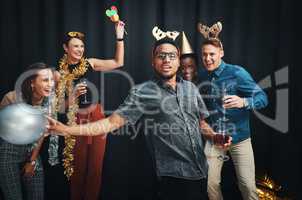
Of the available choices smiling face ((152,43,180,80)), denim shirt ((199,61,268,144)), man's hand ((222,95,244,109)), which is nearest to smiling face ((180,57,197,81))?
denim shirt ((199,61,268,144))

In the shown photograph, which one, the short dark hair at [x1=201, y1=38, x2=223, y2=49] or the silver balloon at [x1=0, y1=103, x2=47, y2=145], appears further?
the short dark hair at [x1=201, y1=38, x2=223, y2=49]

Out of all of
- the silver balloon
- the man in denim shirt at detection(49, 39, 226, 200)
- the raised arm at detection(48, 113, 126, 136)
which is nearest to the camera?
the raised arm at detection(48, 113, 126, 136)

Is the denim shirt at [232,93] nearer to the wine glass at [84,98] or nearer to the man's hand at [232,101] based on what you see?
the man's hand at [232,101]

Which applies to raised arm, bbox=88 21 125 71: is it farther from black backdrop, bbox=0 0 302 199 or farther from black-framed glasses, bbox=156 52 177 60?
black-framed glasses, bbox=156 52 177 60

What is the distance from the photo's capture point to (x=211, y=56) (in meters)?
2.51

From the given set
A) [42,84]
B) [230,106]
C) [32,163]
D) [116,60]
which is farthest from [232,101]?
[32,163]

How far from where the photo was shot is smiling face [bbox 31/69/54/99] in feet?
7.80

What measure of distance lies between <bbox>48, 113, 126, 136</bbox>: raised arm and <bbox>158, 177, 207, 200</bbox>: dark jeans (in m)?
0.50

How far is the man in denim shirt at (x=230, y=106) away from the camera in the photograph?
2480mm

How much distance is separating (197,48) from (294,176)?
4.34 feet

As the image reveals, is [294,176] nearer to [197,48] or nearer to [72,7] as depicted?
[197,48]

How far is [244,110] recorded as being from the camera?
253cm

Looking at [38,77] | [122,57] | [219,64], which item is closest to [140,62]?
[122,57]

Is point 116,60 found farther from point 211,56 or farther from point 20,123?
point 20,123
